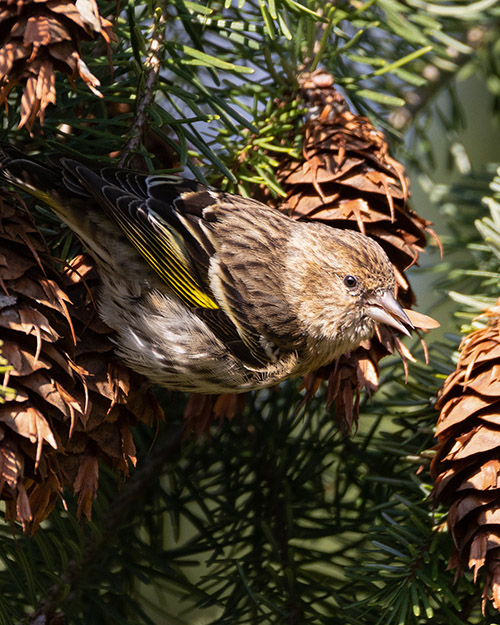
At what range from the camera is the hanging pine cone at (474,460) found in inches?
35.3

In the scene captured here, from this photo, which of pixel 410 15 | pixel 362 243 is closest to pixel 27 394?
pixel 362 243

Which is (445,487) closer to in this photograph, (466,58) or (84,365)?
(84,365)

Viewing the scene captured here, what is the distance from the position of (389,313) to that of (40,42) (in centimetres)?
65

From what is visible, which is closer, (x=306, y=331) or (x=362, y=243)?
(x=362, y=243)

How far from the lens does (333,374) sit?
3.59 ft

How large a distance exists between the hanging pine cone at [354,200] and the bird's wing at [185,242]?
0.49 feet

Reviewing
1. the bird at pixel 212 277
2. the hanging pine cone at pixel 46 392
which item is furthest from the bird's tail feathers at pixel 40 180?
the hanging pine cone at pixel 46 392

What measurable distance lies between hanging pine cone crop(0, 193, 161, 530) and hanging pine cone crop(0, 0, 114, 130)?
0.15m

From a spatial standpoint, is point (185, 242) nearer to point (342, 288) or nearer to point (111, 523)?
point (342, 288)

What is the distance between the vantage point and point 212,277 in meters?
1.28

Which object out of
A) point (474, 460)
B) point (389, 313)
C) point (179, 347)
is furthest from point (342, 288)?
point (474, 460)

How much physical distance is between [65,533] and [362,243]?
24.5 inches

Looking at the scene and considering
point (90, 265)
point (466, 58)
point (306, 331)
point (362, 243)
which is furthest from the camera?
point (466, 58)

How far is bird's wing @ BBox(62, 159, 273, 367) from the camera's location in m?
1.19
